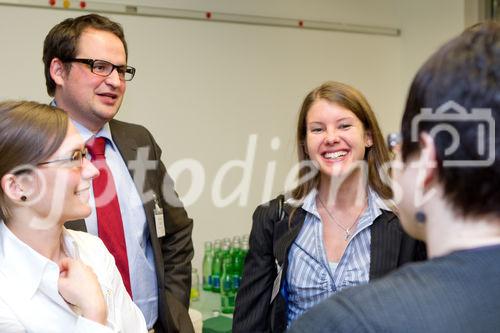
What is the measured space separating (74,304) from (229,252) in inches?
88.8

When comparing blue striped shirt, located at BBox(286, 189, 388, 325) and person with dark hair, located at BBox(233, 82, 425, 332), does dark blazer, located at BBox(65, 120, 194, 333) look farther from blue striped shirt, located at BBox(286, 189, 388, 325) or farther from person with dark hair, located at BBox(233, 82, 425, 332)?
blue striped shirt, located at BBox(286, 189, 388, 325)

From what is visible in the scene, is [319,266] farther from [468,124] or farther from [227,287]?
[227,287]

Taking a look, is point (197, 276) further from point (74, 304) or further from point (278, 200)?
point (74, 304)

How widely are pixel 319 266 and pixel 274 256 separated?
19 cm

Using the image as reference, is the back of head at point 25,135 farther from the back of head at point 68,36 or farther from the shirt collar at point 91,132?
the back of head at point 68,36

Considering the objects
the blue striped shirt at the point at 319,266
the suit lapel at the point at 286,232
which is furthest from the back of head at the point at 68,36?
the blue striped shirt at the point at 319,266

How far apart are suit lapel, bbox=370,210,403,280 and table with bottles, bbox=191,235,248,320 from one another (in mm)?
1642

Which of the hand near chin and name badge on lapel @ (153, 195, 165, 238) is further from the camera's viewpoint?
name badge on lapel @ (153, 195, 165, 238)

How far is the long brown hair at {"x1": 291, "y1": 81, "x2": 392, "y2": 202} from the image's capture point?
198 centimetres

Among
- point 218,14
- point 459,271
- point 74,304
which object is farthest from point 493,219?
point 218,14

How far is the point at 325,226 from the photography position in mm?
1926

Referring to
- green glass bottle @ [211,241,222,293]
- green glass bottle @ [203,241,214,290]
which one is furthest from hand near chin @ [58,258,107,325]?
green glass bottle @ [203,241,214,290]

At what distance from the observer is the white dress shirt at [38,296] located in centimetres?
130

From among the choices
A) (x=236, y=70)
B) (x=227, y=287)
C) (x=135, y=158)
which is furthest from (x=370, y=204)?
(x=236, y=70)
